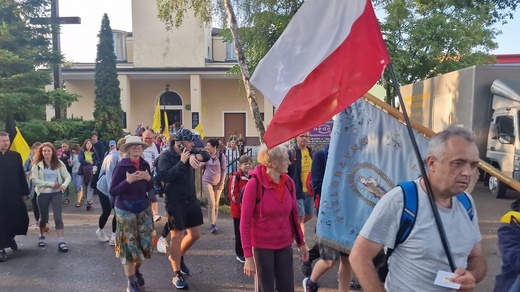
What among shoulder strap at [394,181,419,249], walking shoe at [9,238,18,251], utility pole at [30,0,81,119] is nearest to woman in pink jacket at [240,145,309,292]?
shoulder strap at [394,181,419,249]

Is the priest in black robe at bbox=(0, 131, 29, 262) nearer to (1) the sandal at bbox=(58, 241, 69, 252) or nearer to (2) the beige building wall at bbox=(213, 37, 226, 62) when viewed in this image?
(1) the sandal at bbox=(58, 241, 69, 252)

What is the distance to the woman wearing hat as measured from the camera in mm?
5051

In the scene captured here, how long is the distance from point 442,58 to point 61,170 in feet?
57.8

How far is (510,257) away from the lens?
2.47 m

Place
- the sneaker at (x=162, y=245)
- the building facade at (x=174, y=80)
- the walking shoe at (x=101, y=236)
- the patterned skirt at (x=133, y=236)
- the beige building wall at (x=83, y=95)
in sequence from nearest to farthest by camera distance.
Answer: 1. the patterned skirt at (x=133, y=236)
2. the sneaker at (x=162, y=245)
3. the walking shoe at (x=101, y=236)
4. the building facade at (x=174, y=80)
5. the beige building wall at (x=83, y=95)

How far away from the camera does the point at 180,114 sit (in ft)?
99.2

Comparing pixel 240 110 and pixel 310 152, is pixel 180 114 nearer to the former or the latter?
pixel 240 110

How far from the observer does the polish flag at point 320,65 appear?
2.73 metres

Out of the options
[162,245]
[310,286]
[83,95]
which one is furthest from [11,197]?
[83,95]

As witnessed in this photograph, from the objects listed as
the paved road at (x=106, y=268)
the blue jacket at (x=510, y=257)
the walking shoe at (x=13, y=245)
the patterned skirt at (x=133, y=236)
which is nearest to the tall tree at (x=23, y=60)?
the paved road at (x=106, y=268)

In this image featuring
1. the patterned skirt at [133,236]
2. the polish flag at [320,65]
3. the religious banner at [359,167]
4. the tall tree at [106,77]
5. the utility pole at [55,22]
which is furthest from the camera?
the tall tree at [106,77]

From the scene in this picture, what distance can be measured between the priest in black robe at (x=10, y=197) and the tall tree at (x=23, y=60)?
21.4 ft

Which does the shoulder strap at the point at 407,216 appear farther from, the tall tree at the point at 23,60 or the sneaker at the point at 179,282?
the tall tree at the point at 23,60

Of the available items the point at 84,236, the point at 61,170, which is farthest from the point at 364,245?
the point at 84,236
